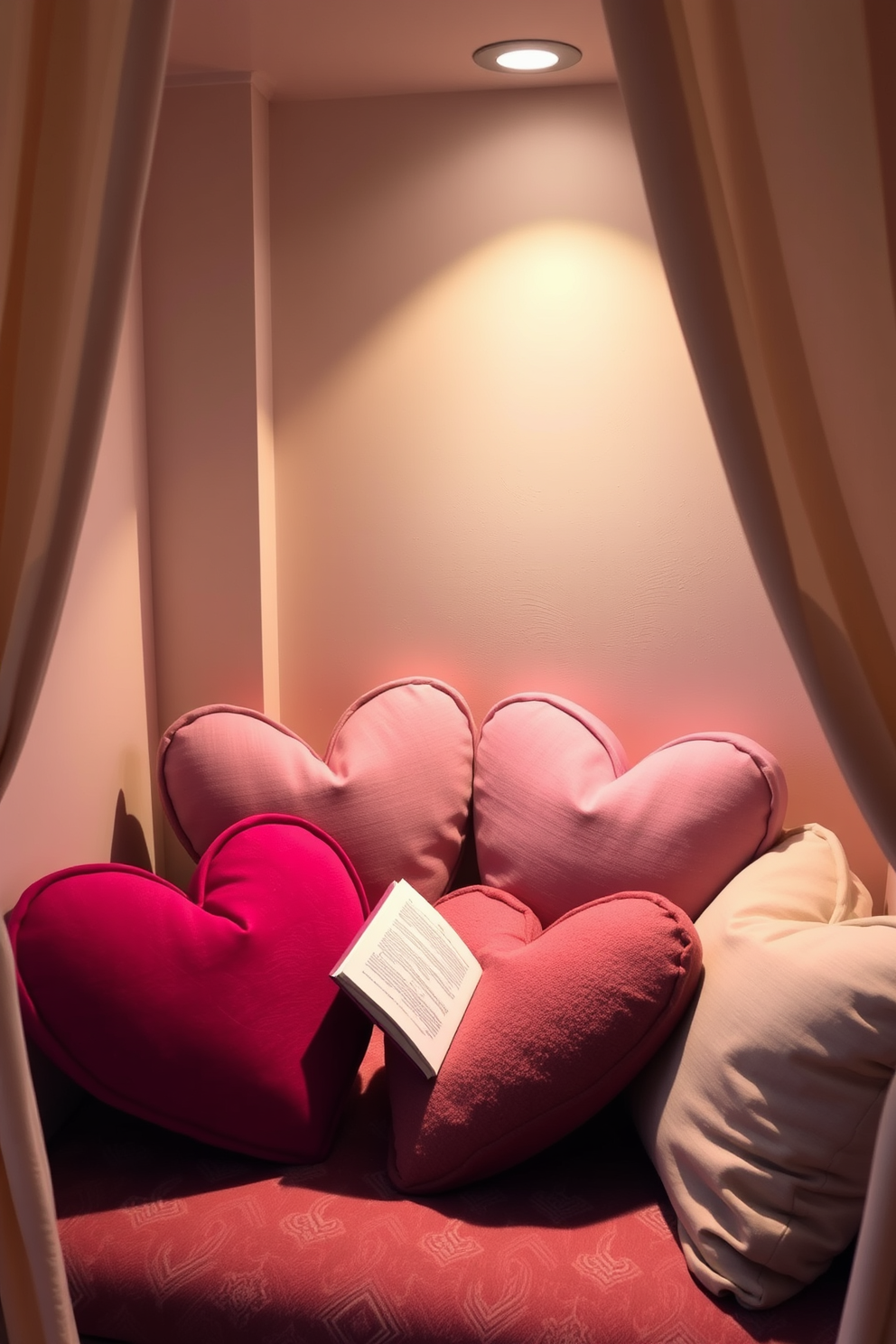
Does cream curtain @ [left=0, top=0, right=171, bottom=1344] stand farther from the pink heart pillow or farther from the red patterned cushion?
the pink heart pillow

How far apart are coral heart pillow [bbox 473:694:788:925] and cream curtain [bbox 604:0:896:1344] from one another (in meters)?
0.75

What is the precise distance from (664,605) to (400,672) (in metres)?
0.50

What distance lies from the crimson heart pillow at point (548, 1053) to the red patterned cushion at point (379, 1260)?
7 centimetres

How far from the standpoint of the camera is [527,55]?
169 centimetres

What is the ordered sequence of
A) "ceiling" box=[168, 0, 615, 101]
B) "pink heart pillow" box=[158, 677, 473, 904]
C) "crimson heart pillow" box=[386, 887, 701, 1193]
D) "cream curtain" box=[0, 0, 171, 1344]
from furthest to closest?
"pink heart pillow" box=[158, 677, 473, 904], "ceiling" box=[168, 0, 615, 101], "crimson heart pillow" box=[386, 887, 701, 1193], "cream curtain" box=[0, 0, 171, 1344]

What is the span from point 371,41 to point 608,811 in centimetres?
123

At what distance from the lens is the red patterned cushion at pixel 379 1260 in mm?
1205

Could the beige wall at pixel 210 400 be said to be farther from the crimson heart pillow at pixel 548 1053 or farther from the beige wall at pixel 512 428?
the crimson heart pillow at pixel 548 1053

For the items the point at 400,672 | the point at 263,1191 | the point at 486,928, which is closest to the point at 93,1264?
the point at 263,1191

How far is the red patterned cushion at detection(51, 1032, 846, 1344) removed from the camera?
1205 mm

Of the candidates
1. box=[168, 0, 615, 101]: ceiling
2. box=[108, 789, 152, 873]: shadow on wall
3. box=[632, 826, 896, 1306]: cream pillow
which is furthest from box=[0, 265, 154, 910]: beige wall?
box=[632, 826, 896, 1306]: cream pillow

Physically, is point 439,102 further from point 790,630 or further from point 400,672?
point 790,630

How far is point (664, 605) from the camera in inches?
75.7

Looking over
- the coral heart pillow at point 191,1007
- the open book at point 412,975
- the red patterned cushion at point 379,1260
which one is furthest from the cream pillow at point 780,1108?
the coral heart pillow at point 191,1007
